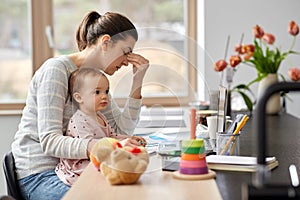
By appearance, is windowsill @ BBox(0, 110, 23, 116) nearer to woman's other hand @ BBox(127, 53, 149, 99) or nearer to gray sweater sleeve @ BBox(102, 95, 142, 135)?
gray sweater sleeve @ BBox(102, 95, 142, 135)

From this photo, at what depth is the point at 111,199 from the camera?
1354 mm

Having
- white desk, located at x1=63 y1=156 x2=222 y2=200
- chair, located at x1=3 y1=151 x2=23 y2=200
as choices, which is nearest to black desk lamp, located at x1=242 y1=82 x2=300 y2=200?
white desk, located at x1=63 y1=156 x2=222 y2=200

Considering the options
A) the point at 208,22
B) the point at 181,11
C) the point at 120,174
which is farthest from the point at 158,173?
the point at 181,11

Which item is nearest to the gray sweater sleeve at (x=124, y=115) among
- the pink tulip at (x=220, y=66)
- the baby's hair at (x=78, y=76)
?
the baby's hair at (x=78, y=76)

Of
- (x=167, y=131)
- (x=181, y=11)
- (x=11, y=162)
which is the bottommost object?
(x=11, y=162)

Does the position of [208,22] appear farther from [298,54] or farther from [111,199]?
[111,199]

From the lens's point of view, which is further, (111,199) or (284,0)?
(284,0)

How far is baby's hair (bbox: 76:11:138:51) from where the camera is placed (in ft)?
6.17

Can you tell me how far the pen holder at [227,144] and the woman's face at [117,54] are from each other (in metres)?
0.34

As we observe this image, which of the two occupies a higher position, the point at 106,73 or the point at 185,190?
the point at 106,73

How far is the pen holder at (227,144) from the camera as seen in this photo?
1.79 m

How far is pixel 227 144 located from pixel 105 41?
1.58 feet

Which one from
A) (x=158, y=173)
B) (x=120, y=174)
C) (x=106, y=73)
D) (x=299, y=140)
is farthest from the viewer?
(x=299, y=140)

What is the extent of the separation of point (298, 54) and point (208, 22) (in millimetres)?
547
